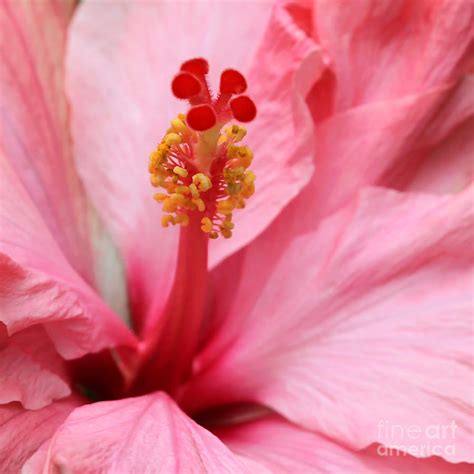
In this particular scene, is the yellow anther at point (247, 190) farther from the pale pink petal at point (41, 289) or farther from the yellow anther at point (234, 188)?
the pale pink petal at point (41, 289)

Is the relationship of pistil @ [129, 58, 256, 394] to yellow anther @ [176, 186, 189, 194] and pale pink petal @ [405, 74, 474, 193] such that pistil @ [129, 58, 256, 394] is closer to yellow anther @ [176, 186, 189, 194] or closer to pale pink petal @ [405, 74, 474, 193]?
yellow anther @ [176, 186, 189, 194]

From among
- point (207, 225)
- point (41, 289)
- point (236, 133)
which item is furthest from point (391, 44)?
point (41, 289)

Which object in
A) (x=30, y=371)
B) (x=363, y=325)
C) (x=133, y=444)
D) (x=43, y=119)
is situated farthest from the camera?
(x=43, y=119)

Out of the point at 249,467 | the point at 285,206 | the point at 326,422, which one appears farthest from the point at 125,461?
the point at 285,206

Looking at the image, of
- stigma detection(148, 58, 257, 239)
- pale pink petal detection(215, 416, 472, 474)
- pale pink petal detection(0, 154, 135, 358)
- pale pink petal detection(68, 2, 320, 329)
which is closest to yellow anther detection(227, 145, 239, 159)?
stigma detection(148, 58, 257, 239)

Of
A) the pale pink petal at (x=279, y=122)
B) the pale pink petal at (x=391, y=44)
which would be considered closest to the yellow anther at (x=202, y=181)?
the pale pink petal at (x=279, y=122)

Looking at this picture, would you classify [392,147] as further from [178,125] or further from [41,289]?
[41,289]

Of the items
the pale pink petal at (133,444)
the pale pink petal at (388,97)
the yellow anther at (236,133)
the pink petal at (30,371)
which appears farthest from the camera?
the pale pink petal at (388,97)
